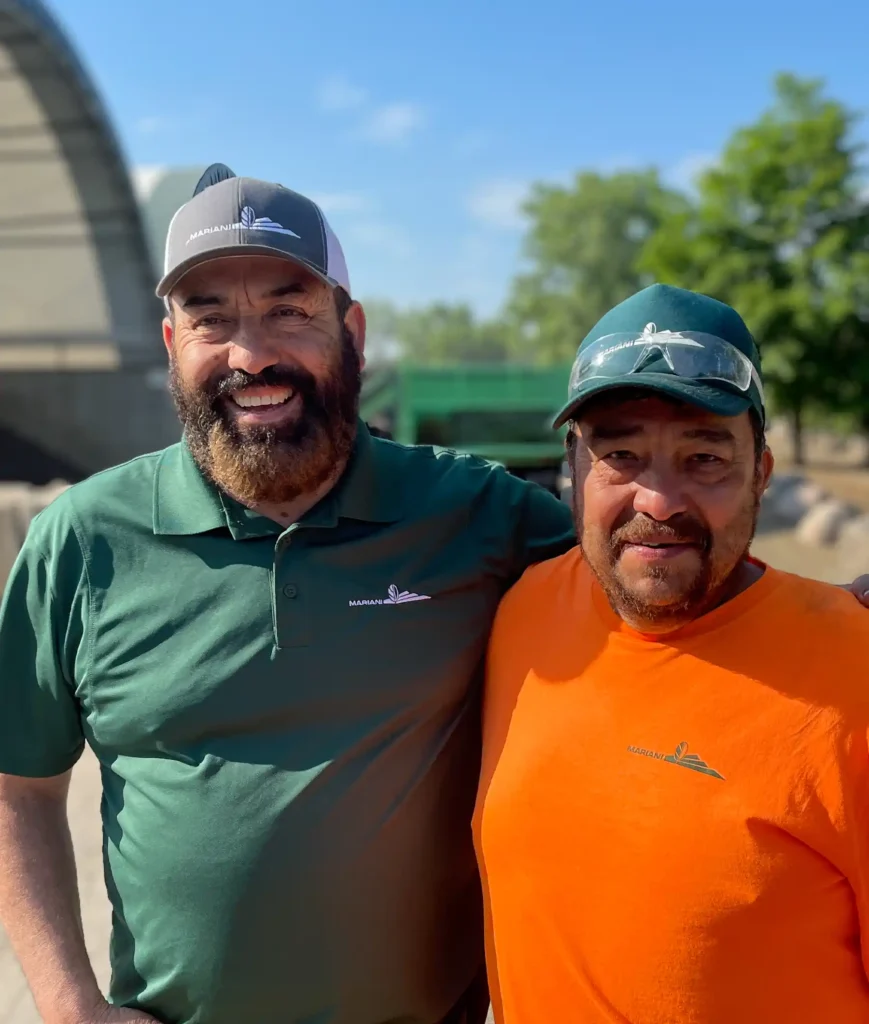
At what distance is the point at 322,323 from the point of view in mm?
2229

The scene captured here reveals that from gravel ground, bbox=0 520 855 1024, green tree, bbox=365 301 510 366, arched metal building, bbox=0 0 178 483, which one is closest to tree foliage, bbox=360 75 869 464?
arched metal building, bbox=0 0 178 483

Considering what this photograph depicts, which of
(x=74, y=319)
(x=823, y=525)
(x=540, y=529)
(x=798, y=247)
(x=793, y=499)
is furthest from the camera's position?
(x=798, y=247)

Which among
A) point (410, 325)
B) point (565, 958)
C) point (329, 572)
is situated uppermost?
point (329, 572)

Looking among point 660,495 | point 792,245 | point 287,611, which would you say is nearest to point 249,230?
point 287,611

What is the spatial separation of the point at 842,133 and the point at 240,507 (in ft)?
103

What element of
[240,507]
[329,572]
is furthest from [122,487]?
[329,572]

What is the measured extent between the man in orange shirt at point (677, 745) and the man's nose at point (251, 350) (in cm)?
71

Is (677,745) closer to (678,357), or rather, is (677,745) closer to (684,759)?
(684,759)

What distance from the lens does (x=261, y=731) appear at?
1.99 m

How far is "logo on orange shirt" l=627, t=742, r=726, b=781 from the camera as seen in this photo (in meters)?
1.66

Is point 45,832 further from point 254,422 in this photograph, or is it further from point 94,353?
point 94,353

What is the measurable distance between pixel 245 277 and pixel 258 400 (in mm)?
301

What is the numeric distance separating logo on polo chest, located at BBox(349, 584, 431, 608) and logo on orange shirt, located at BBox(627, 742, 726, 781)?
655 millimetres

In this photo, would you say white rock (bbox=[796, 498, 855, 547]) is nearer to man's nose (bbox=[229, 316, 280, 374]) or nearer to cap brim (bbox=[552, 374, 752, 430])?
cap brim (bbox=[552, 374, 752, 430])
